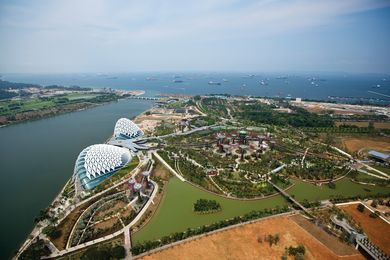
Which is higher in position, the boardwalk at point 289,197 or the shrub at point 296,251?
the shrub at point 296,251

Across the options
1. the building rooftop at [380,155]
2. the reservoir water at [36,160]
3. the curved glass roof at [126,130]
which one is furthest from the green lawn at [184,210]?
the building rooftop at [380,155]

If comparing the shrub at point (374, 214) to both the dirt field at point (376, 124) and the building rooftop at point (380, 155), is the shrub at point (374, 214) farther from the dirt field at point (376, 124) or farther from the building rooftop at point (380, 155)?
the dirt field at point (376, 124)

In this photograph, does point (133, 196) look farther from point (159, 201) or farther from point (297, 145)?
point (297, 145)

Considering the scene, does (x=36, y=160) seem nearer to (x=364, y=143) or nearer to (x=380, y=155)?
(x=380, y=155)

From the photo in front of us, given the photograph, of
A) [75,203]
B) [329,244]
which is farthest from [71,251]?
[329,244]

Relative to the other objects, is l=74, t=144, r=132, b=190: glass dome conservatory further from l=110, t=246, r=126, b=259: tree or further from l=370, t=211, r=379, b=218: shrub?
l=370, t=211, r=379, b=218: shrub

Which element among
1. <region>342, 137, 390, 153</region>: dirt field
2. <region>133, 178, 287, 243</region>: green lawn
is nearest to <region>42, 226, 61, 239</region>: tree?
<region>133, 178, 287, 243</region>: green lawn

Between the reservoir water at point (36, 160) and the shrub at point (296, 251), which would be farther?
the reservoir water at point (36, 160)

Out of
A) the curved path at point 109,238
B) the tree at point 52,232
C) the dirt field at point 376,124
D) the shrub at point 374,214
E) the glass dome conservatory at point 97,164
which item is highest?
the glass dome conservatory at point 97,164
